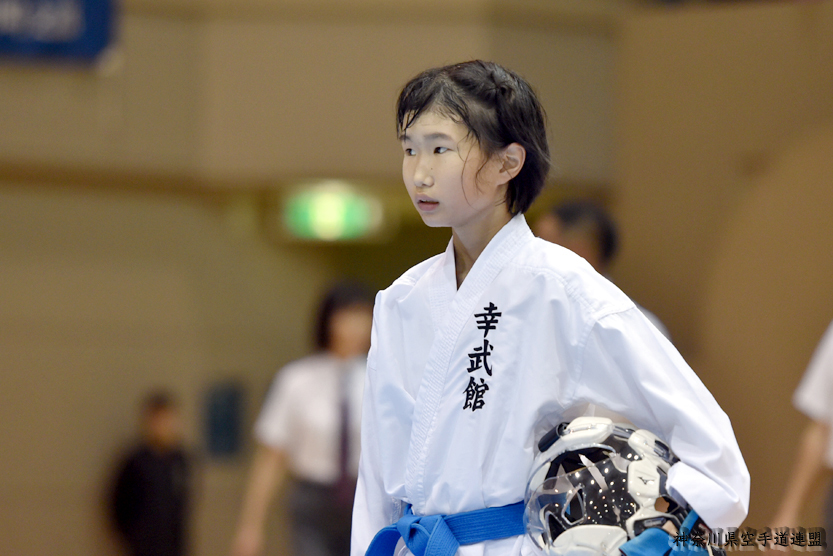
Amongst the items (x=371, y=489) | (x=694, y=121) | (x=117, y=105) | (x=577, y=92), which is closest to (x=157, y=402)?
(x=117, y=105)

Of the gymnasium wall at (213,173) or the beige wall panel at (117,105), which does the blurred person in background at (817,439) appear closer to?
the gymnasium wall at (213,173)

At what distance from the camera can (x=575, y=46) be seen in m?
6.61

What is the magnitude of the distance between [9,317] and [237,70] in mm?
2200

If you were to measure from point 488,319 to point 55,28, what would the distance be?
16.7 feet

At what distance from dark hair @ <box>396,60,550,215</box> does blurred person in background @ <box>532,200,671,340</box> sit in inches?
61.7

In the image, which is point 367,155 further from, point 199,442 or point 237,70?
point 199,442

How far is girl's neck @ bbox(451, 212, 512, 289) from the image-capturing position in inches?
76.2

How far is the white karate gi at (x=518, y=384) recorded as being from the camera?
1.68 m

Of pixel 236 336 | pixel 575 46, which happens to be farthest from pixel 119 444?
pixel 575 46

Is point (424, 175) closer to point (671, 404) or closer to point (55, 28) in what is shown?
point (671, 404)

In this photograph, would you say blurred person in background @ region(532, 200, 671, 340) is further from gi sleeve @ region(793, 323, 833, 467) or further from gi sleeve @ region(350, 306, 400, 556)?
gi sleeve @ region(350, 306, 400, 556)

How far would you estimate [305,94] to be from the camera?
650 cm

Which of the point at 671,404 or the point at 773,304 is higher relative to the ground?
the point at 671,404

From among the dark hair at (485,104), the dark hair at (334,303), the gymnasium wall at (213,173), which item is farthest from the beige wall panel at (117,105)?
the dark hair at (485,104)
